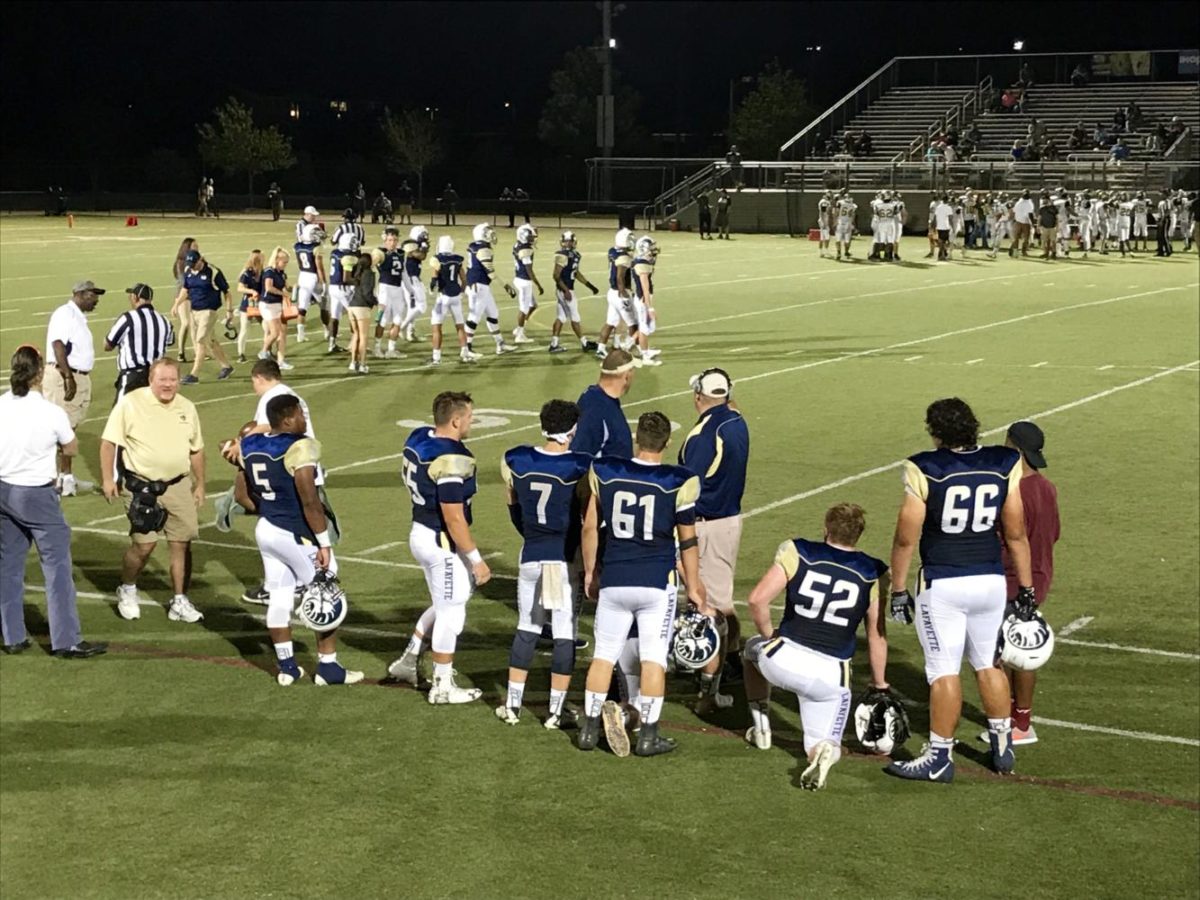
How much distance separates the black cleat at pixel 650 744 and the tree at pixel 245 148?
76.1 m

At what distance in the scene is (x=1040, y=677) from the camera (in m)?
9.67

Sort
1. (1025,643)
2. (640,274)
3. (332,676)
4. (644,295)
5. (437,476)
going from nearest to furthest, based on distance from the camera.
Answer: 1. (1025,643)
2. (437,476)
3. (332,676)
4. (640,274)
5. (644,295)

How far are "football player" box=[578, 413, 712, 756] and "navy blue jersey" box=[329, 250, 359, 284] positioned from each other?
48.5 ft

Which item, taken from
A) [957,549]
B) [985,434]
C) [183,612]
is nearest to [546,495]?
[957,549]

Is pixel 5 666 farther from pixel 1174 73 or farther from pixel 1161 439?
pixel 1174 73

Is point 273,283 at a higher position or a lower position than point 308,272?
higher

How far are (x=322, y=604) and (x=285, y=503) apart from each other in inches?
23.7

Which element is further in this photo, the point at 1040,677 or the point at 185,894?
the point at 1040,677

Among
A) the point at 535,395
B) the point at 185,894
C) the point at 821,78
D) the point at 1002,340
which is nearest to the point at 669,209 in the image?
the point at 1002,340

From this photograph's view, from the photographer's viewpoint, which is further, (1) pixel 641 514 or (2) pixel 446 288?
(2) pixel 446 288

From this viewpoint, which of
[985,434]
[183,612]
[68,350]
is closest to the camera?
[183,612]

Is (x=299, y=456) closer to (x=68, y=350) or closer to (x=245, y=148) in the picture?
(x=68, y=350)

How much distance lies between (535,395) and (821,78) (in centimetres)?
8792

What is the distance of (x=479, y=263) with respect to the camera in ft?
74.9
